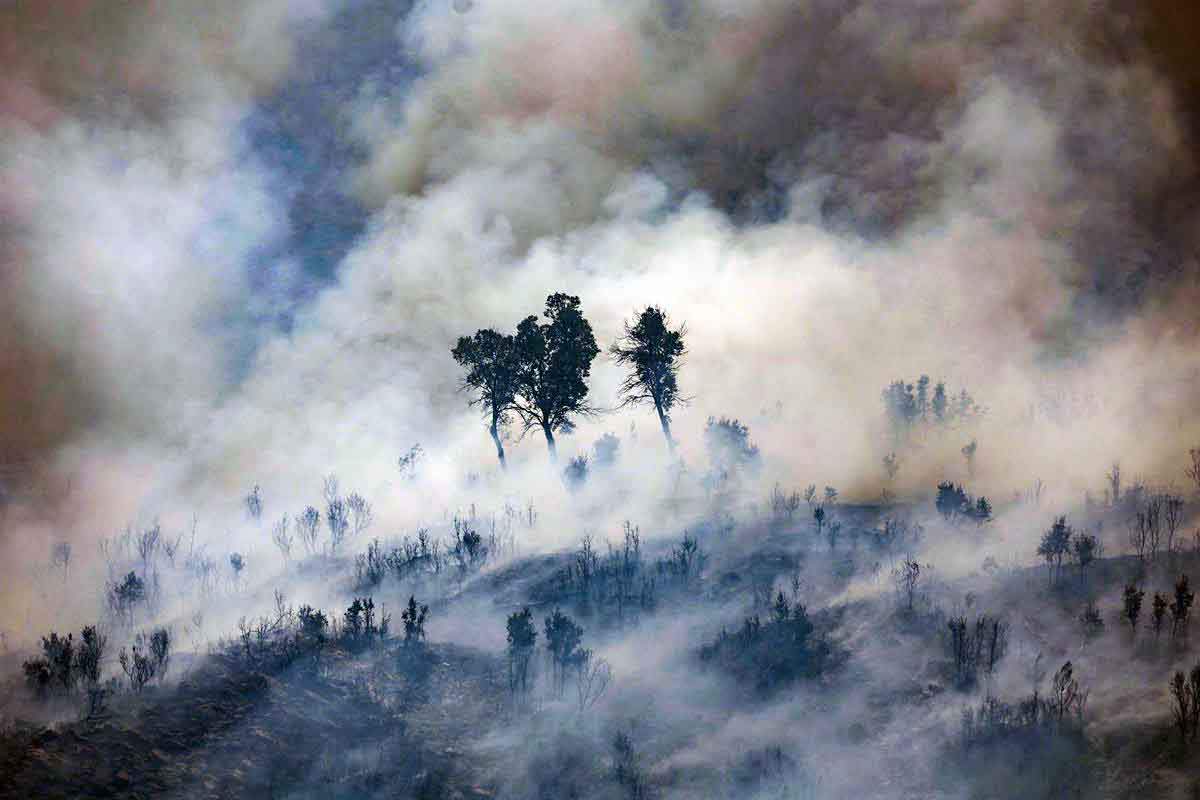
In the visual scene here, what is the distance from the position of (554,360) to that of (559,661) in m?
24.0

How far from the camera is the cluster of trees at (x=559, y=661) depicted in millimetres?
30922

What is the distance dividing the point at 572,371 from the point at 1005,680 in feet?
101

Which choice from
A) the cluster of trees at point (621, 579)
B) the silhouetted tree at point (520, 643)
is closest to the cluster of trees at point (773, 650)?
the cluster of trees at point (621, 579)

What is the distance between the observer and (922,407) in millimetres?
63156

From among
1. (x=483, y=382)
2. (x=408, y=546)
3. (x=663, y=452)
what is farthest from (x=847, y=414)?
(x=408, y=546)

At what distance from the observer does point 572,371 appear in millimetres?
52250

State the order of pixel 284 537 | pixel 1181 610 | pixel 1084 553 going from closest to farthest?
pixel 1181 610
pixel 1084 553
pixel 284 537

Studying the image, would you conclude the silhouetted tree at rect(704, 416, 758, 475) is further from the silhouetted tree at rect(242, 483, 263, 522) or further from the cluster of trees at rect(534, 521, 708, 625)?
the silhouetted tree at rect(242, 483, 263, 522)

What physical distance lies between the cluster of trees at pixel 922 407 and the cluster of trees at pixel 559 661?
118 ft

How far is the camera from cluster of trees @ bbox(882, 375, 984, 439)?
2415 inches

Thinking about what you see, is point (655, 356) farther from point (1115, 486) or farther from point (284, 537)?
point (1115, 486)

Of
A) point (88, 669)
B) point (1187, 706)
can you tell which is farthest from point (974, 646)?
point (88, 669)

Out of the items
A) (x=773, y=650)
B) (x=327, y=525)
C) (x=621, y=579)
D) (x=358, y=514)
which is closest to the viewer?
(x=773, y=650)

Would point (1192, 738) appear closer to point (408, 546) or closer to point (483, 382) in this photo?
point (408, 546)
